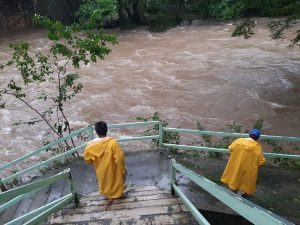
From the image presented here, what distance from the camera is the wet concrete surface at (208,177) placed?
199 inches

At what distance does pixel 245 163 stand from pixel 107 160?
2.05 meters

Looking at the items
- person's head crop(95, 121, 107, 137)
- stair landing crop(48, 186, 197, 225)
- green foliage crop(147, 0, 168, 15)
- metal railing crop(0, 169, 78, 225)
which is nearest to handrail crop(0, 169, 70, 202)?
metal railing crop(0, 169, 78, 225)

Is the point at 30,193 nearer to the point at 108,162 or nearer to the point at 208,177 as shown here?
the point at 108,162

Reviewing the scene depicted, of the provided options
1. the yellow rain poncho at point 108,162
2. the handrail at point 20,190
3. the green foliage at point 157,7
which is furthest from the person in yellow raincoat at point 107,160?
the green foliage at point 157,7

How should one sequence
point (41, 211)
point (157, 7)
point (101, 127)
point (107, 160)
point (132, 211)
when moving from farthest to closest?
point (157, 7) < point (107, 160) < point (101, 127) < point (132, 211) < point (41, 211)

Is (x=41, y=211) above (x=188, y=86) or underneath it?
above

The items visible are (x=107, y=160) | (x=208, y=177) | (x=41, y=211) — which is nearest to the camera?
(x=41, y=211)

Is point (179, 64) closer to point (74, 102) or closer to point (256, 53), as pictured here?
point (256, 53)

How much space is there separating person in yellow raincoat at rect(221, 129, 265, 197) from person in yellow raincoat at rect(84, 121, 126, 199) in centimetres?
170

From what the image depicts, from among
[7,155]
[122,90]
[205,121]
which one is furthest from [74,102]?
[205,121]

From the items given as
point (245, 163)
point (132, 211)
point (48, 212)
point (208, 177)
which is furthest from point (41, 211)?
point (208, 177)

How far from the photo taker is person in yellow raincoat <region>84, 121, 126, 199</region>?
4.98 m

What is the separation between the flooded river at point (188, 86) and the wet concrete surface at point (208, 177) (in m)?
5.85

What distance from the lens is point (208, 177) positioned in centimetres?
633
